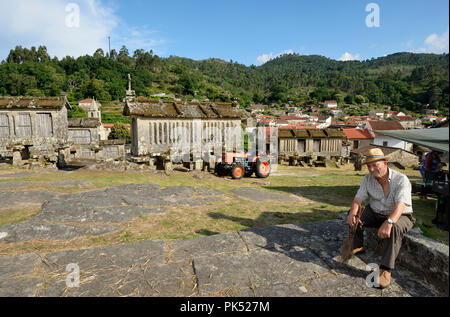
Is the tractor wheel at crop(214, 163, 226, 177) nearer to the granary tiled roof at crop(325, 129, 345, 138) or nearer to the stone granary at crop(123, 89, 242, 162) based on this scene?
the stone granary at crop(123, 89, 242, 162)

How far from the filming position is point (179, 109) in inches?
607

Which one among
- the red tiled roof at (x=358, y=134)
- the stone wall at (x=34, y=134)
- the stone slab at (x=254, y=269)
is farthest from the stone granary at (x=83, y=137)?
the red tiled roof at (x=358, y=134)

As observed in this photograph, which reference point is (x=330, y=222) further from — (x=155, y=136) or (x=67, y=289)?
(x=155, y=136)

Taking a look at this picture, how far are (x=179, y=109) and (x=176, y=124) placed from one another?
1039 mm

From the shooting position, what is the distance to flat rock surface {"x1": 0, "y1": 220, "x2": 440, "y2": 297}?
238cm

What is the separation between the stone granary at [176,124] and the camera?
14.5 metres

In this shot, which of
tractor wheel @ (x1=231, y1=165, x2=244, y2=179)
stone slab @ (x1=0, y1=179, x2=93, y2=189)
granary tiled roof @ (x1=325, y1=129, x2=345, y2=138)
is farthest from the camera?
granary tiled roof @ (x1=325, y1=129, x2=345, y2=138)

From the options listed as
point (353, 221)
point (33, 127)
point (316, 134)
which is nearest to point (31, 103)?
point (33, 127)

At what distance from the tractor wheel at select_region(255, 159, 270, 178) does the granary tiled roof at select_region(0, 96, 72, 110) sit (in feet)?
48.0

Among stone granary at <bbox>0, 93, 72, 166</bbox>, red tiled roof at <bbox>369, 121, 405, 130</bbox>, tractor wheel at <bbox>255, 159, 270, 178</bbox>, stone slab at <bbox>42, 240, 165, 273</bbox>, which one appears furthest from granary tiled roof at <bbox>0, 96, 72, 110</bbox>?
red tiled roof at <bbox>369, 121, 405, 130</bbox>

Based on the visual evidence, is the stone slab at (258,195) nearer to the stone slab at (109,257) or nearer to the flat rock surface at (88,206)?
the flat rock surface at (88,206)

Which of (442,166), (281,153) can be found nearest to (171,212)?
(442,166)

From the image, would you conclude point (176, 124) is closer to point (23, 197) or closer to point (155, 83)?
point (23, 197)

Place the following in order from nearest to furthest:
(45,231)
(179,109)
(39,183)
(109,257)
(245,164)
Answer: (109,257) < (45,231) < (39,183) < (245,164) < (179,109)
